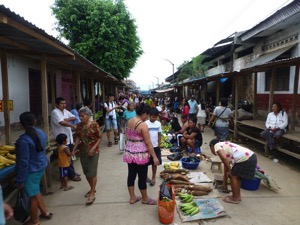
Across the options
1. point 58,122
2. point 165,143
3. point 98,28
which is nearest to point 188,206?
point 58,122

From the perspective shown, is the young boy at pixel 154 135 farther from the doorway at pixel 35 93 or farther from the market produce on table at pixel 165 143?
the doorway at pixel 35 93

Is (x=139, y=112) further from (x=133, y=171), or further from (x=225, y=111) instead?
(x=225, y=111)

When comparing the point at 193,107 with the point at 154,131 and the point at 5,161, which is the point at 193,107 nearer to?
the point at 154,131

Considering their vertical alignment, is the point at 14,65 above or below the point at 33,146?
above

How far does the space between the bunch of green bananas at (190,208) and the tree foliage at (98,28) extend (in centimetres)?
1294

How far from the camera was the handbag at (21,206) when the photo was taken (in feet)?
11.6

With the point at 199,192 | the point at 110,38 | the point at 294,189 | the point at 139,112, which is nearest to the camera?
the point at 139,112

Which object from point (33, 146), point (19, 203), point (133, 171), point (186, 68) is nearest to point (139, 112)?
point (133, 171)

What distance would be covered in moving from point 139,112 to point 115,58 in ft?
40.5

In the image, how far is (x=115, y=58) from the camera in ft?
52.7

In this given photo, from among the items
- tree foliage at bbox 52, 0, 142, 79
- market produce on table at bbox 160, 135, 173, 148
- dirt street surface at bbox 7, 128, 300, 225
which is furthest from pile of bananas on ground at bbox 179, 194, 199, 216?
tree foliage at bbox 52, 0, 142, 79

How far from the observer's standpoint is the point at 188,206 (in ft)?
13.9

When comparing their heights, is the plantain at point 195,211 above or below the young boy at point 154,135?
below

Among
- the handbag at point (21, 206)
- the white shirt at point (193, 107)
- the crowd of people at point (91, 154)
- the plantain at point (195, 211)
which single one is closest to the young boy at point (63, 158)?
the crowd of people at point (91, 154)
